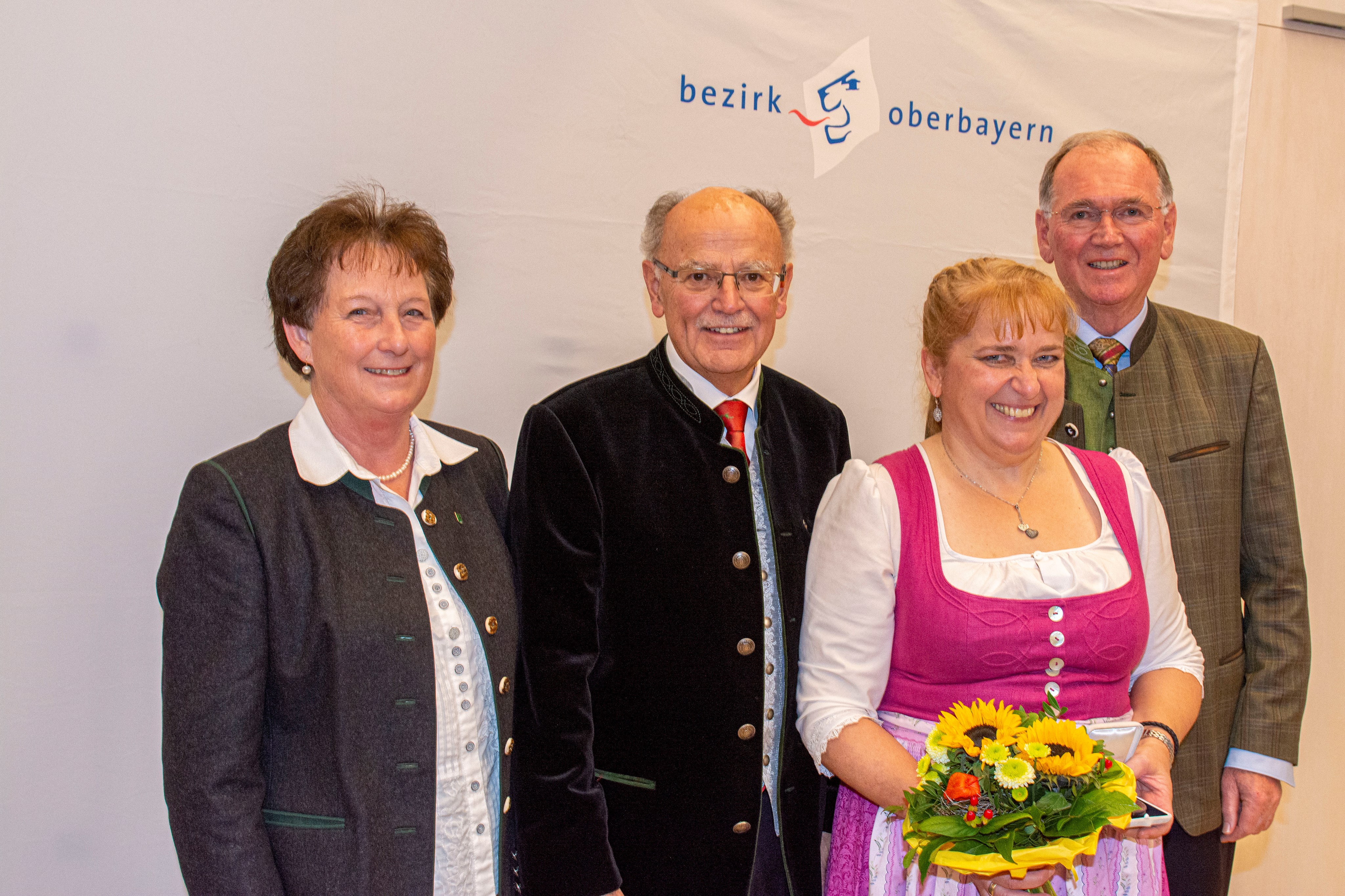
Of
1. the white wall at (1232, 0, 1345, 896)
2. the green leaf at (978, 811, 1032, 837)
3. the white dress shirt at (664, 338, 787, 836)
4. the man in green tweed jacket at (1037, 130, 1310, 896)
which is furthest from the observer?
Result: the white wall at (1232, 0, 1345, 896)

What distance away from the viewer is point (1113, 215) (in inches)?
91.0

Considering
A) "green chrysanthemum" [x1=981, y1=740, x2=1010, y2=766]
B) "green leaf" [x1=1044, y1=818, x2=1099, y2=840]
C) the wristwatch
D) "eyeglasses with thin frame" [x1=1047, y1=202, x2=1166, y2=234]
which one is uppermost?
"eyeglasses with thin frame" [x1=1047, y1=202, x2=1166, y2=234]

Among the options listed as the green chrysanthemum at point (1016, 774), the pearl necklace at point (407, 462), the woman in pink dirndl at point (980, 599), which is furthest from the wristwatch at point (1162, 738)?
the pearl necklace at point (407, 462)

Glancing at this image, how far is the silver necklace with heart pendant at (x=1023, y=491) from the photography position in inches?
73.9

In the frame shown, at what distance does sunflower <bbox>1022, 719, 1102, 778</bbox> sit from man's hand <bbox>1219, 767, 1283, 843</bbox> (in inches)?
37.9

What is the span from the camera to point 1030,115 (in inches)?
126

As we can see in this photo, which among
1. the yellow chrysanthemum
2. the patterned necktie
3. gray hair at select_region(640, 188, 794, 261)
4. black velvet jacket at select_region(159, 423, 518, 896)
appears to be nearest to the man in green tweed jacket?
the patterned necktie

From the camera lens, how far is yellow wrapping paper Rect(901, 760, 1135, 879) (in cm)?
146

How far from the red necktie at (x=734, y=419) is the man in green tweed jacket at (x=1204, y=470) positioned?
2.35 feet

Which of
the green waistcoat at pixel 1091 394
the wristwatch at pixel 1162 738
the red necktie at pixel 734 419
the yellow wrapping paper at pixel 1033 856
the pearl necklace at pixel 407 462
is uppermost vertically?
the green waistcoat at pixel 1091 394

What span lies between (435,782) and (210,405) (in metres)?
1.22

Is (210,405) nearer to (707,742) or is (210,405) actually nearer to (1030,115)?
(707,742)

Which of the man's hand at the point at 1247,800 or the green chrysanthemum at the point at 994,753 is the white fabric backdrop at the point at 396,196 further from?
the green chrysanthemum at the point at 994,753

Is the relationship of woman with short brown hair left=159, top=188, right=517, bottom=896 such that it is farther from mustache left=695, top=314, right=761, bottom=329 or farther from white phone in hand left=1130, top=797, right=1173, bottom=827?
white phone in hand left=1130, top=797, right=1173, bottom=827
